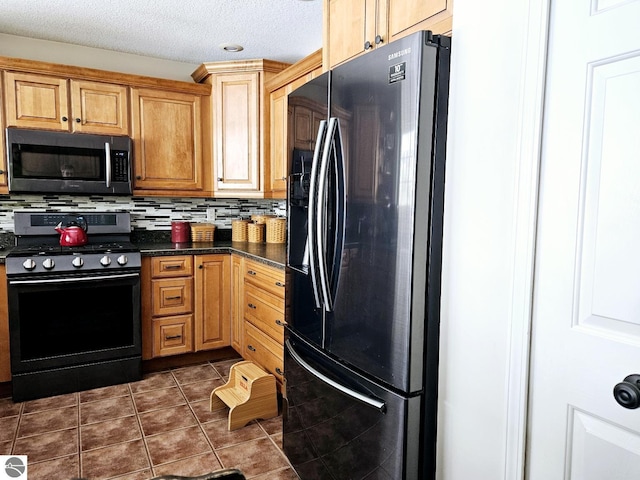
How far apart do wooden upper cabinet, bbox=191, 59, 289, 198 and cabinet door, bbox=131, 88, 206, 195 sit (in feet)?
0.50

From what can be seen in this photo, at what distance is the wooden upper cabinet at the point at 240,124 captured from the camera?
3490mm

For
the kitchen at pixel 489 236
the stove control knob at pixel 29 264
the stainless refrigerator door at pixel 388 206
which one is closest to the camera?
the kitchen at pixel 489 236

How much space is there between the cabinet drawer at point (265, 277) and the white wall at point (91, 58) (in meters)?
1.87

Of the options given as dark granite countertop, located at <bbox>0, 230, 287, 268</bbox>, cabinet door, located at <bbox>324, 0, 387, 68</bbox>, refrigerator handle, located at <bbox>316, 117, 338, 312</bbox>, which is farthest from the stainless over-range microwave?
refrigerator handle, located at <bbox>316, 117, 338, 312</bbox>

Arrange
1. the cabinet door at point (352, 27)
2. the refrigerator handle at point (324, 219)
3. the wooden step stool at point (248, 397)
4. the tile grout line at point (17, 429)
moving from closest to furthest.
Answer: the refrigerator handle at point (324, 219) → the cabinet door at point (352, 27) → the tile grout line at point (17, 429) → the wooden step stool at point (248, 397)

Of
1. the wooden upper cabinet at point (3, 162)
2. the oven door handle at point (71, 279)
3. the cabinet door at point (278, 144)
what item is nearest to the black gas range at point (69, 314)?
the oven door handle at point (71, 279)

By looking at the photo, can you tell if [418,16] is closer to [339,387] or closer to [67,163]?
[339,387]

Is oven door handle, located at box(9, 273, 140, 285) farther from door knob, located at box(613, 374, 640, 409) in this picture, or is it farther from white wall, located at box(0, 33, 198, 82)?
door knob, located at box(613, 374, 640, 409)

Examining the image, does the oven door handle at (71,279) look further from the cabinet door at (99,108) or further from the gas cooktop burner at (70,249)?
the cabinet door at (99,108)

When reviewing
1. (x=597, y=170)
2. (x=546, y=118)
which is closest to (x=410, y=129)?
(x=546, y=118)

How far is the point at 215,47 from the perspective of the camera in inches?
135

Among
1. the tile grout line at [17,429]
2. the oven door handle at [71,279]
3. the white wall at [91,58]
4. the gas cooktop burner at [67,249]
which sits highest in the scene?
the white wall at [91,58]

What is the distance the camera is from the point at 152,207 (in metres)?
3.75

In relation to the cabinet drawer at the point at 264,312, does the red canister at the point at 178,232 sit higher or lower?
higher
